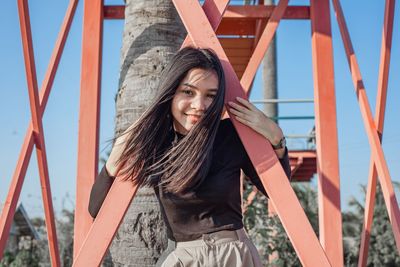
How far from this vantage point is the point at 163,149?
191cm

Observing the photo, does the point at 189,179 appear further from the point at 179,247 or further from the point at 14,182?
the point at 14,182

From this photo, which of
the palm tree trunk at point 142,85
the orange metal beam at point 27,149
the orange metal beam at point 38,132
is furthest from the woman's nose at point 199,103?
the orange metal beam at point 38,132

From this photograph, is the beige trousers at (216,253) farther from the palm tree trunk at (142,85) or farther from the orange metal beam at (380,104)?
the orange metal beam at (380,104)

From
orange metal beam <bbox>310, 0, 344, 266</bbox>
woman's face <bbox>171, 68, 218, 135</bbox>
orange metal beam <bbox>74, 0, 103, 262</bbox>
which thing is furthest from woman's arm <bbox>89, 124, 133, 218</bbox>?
orange metal beam <bbox>310, 0, 344, 266</bbox>

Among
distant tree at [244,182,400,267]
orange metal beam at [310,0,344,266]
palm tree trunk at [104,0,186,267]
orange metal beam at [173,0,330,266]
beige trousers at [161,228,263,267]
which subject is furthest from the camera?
distant tree at [244,182,400,267]

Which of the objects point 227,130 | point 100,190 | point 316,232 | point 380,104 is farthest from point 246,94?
point 316,232

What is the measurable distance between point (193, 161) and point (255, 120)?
0.95 ft

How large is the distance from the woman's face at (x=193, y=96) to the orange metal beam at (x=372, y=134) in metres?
1.52

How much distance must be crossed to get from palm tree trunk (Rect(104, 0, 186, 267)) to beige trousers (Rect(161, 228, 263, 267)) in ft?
3.33

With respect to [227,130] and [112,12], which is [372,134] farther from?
[112,12]

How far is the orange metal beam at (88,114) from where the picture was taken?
281cm

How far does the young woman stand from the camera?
1.78 metres

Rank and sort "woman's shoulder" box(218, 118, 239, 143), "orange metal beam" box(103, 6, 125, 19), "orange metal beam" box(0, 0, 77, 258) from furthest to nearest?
1. "orange metal beam" box(103, 6, 125, 19)
2. "orange metal beam" box(0, 0, 77, 258)
3. "woman's shoulder" box(218, 118, 239, 143)

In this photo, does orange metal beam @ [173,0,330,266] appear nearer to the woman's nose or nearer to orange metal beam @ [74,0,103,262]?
the woman's nose
